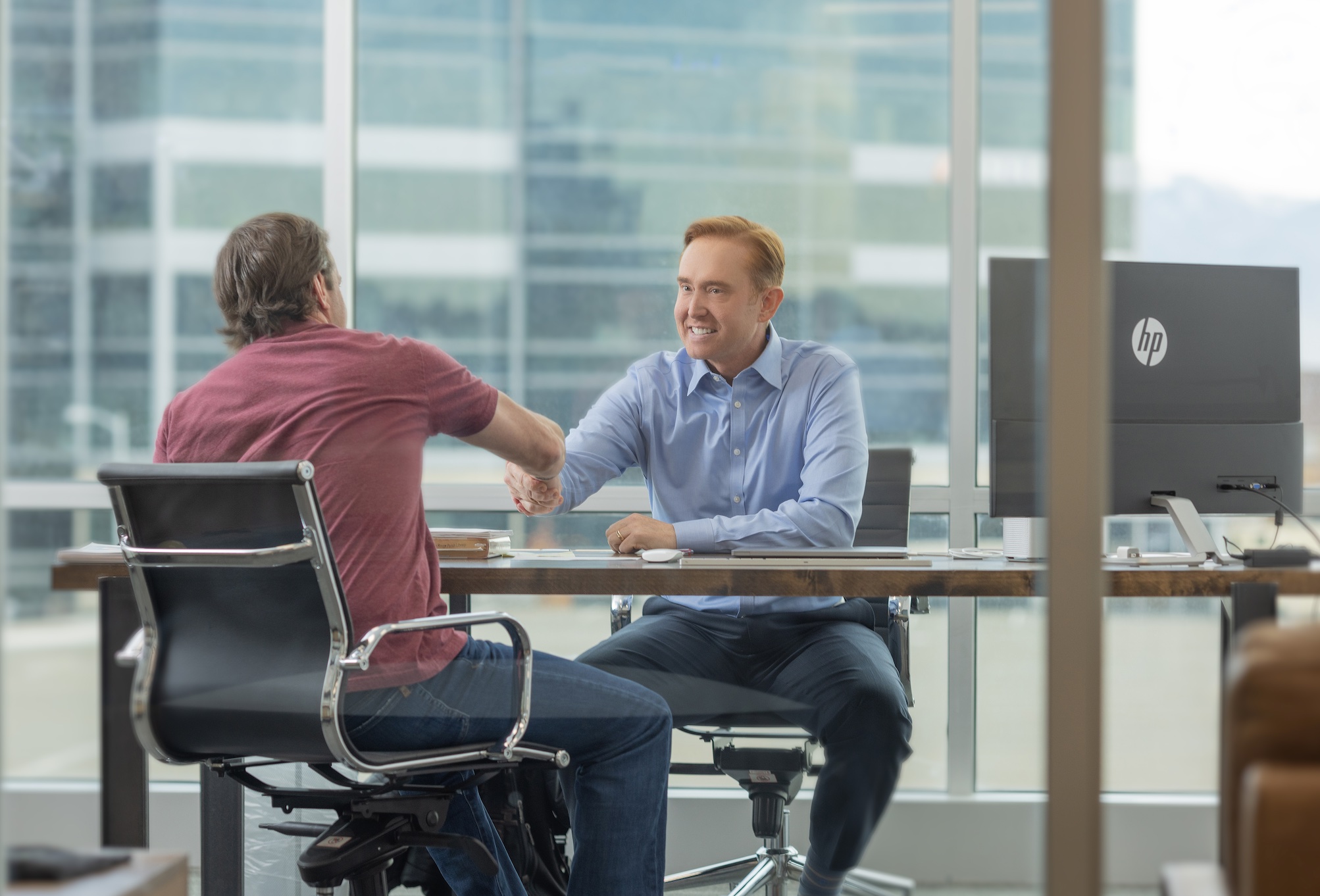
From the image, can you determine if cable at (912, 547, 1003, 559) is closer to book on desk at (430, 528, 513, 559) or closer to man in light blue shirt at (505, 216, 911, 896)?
man in light blue shirt at (505, 216, 911, 896)

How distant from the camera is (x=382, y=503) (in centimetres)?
185

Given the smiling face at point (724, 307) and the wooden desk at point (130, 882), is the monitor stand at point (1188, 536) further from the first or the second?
the wooden desk at point (130, 882)

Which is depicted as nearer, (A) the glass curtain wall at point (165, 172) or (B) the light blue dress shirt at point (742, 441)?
(B) the light blue dress shirt at point (742, 441)

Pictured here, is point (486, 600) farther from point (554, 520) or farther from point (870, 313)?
point (870, 313)

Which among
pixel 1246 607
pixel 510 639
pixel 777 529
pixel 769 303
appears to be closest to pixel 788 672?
pixel 777 529

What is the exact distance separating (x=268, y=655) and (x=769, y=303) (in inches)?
57.7

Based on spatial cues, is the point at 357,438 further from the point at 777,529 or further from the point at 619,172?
the point at 619,172

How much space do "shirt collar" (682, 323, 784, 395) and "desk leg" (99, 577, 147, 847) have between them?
4.31ft

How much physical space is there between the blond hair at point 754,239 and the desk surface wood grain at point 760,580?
100cm

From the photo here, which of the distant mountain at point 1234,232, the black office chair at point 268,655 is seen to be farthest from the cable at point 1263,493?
the black office chair at point 268,655

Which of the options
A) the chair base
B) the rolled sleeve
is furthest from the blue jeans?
the rolled sleeve

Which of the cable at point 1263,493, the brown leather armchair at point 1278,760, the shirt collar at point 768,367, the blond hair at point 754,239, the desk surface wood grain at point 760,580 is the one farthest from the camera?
the blond hair at point 754,239

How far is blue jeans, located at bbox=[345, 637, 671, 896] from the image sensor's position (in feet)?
6.22

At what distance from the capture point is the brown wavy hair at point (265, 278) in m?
1.92
